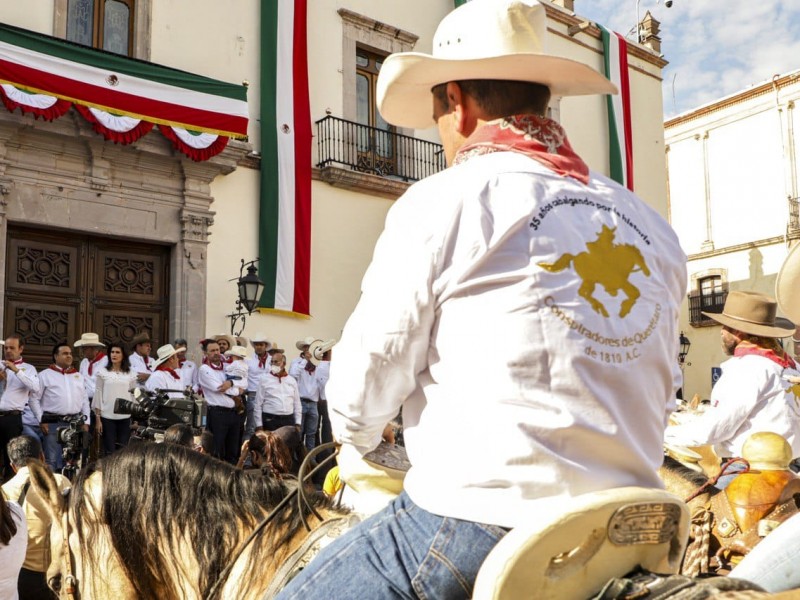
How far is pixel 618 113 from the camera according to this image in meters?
20.9

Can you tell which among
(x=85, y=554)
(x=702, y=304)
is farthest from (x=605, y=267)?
(x=702, y=304)

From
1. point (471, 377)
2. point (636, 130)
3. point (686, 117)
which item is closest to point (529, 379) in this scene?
point (471, 377)

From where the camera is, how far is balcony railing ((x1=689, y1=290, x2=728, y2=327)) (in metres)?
29.7

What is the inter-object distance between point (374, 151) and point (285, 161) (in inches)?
92.5

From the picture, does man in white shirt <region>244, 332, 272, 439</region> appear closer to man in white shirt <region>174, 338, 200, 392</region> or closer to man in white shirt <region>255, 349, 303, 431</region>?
man in white shirt <region>255, 349, 303, 431</region>

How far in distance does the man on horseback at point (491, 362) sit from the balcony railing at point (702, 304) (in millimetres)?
29337

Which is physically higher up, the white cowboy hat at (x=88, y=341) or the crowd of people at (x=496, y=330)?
the white cowboy hat at (x=88, y=341)

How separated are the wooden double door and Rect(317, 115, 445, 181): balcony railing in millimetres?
3544

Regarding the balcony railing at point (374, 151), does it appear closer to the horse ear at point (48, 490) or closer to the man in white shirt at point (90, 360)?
A: the man in white shirt at point (90, 360)

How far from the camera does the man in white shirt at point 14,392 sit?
10281 mm

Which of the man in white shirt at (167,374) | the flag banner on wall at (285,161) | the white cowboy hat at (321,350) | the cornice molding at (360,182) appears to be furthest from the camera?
the cornice molding at (360,182)

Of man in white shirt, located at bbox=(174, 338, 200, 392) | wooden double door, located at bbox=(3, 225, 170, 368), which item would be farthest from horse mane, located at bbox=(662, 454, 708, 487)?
wooden double door, located at bbox=(3, 225, 170, 368)

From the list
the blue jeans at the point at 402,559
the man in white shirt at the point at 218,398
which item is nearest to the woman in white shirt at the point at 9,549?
the blue jeans at the point at 402,559

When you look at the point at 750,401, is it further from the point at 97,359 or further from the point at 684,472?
the point at 97,359
